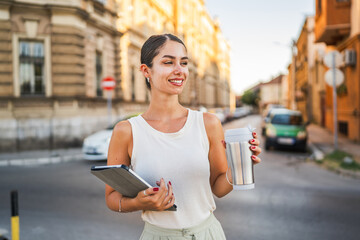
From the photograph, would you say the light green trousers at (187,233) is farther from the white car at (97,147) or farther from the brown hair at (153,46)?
the white car at (97,147)

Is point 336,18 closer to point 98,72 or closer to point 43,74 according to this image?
point 98,72

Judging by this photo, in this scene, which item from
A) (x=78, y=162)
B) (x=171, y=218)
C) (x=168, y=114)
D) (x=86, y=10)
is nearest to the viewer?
(x=171, y=218)

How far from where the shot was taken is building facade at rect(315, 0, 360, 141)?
47.7 ft

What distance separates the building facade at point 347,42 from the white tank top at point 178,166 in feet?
48.2

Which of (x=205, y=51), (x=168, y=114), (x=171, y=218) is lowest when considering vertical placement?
(x=171, y=218)

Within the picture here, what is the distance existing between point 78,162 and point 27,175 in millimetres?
2524

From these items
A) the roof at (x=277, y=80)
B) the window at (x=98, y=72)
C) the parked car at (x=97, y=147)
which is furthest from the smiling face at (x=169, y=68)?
the roof at (x=277, y=80)

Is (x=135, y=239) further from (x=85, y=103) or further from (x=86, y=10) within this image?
(x=86, y=10)

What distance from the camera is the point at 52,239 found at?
438cm

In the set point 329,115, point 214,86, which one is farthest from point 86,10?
point 214,86

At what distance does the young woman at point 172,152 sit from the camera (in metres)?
1.64

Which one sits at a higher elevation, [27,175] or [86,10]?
[86,10]

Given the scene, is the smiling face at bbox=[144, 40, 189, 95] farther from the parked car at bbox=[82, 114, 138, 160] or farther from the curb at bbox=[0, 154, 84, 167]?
the curb at bbox=[0, 154, 84, 167]

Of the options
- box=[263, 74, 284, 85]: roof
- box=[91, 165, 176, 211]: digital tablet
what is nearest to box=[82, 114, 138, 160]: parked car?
box=[91, 165, 176, 211]: digital tablet
